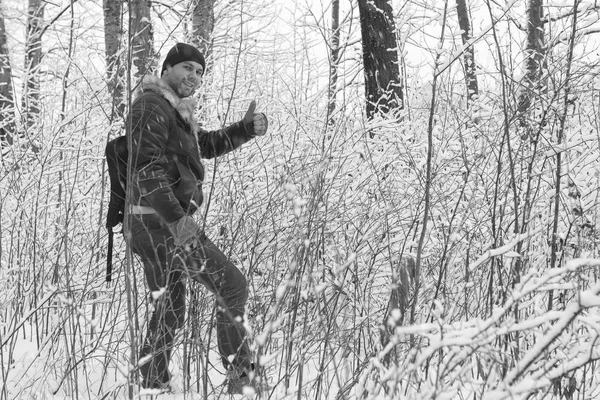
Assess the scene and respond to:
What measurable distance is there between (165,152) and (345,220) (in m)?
1.17

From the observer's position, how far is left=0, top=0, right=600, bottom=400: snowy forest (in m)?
2.30

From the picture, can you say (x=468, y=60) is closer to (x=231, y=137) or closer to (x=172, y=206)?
(x=231, y=137)

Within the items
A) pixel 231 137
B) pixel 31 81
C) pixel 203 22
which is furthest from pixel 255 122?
pixel 203 22

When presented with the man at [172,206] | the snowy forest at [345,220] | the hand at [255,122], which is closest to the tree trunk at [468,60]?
the snowy forest at [345,220]

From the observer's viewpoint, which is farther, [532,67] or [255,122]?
A: [532,67]

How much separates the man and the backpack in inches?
2.8

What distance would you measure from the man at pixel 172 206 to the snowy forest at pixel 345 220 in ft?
0.34

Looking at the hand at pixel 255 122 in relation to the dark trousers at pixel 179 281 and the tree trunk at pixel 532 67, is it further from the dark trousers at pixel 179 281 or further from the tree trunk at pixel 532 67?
the tree trunk at pixel 532 67

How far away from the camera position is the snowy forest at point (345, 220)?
230cm

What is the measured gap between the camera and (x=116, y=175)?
285 centimetres

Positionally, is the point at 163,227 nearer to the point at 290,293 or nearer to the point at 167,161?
the point at 167,161

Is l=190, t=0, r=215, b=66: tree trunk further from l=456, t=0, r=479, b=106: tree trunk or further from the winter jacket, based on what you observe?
the winter jacket

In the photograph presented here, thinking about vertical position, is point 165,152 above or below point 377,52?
below

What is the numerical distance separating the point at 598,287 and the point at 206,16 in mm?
8019
